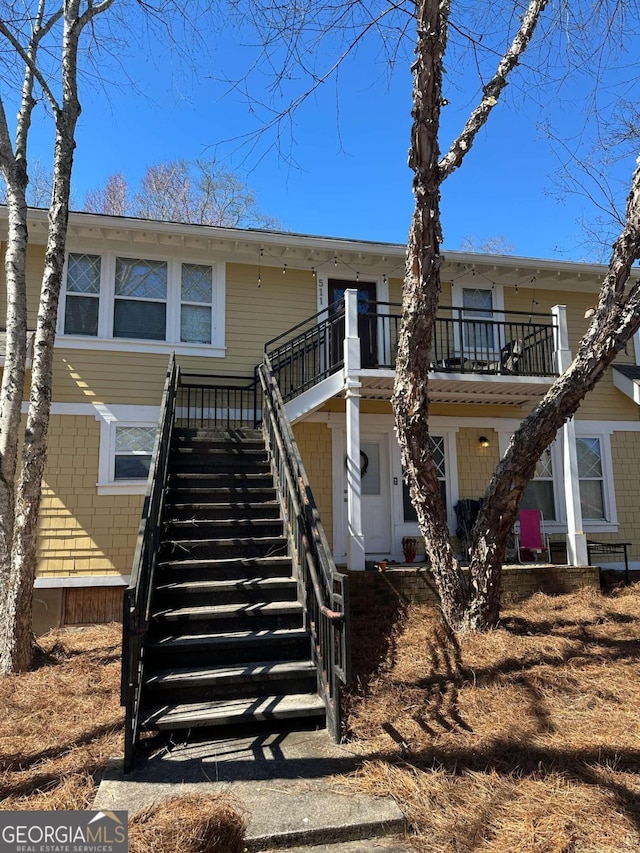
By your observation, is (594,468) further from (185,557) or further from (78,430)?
(78,430)

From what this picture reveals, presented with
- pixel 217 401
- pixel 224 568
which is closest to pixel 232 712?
pixel 224 568

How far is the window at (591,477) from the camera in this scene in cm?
1005

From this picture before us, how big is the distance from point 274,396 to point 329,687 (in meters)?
3.59

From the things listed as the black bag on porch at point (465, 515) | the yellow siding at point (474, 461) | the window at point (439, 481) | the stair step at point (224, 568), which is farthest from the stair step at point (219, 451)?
the yellow siding at point (474, 461)

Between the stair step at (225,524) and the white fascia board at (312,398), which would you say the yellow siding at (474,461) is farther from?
the stair step at (225,524)

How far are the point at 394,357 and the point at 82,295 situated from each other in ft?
16.5

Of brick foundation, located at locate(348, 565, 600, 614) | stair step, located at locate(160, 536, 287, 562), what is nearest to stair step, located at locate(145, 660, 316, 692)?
stair step, located at locate(160, 536, 287, 562)

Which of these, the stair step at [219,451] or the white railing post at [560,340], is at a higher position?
the white railing post at [560,340]

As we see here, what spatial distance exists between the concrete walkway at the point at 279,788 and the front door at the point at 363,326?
6.20 metres

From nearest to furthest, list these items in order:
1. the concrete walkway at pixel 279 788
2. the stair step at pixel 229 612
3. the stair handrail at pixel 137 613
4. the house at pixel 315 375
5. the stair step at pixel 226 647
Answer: the concrete walkway at pixel 279 788
the stair handrail at pixel 137 613
the stair step at pixel 226 647
the stair step at pixel 229 612
the house at pixel 315 375

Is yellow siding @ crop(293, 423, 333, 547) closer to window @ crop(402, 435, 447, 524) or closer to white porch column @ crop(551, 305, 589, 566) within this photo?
window @ crop(402, 435, 447, 524)

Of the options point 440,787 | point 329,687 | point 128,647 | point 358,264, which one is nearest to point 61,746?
point 128,647

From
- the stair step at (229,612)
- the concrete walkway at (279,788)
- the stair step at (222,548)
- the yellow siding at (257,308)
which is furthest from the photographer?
the yellow siding at (257,308)

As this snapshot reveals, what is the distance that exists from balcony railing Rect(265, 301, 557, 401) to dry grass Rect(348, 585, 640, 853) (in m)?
3.85
